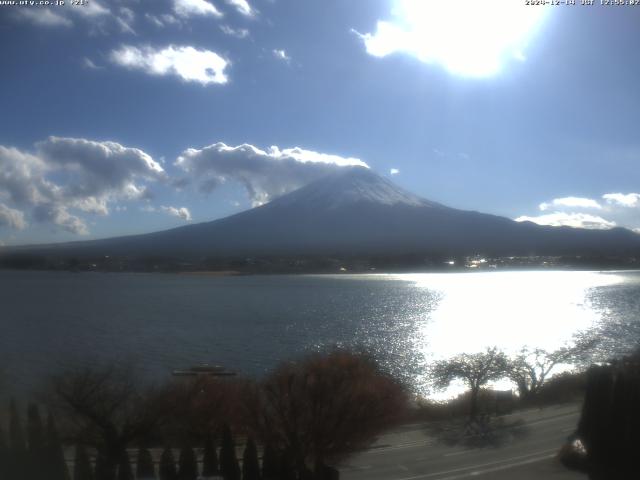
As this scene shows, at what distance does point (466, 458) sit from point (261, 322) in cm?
1010

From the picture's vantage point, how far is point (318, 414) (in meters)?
5.00

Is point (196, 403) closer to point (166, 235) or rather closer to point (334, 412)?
point (334, 412)

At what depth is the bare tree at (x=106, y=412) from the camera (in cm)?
454

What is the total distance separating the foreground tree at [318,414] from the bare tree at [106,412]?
88 centimetres

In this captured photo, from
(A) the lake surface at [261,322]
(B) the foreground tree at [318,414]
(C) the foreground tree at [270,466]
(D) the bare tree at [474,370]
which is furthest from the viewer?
(A) the lake surface at [261,322]

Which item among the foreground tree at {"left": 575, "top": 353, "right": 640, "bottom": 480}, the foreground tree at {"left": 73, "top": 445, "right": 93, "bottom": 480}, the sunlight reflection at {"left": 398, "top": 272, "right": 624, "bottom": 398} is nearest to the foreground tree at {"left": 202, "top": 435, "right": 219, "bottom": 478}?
the foreground tree at {"left": 73, "top": 445, "right": 93, "bottom": 480}

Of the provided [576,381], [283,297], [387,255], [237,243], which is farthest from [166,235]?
[576,381]

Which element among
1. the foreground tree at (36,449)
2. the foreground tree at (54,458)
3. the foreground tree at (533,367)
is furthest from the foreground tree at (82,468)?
the foreground tree at (533,367)

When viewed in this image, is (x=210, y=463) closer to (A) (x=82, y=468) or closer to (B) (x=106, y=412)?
(A) (x=82, y=468)

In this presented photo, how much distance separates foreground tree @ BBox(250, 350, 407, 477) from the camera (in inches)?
192

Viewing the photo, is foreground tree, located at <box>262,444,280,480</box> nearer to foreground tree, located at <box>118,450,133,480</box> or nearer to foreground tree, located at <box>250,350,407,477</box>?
foreground tree, located at <box>250,350,407,477</box>

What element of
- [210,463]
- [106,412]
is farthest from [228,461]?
[106,412]

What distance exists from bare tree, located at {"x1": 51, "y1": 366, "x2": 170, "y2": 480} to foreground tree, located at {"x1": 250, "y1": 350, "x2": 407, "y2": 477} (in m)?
0.88

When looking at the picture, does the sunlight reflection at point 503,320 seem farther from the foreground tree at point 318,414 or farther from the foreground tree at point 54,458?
the foreground tree at point 54,458
